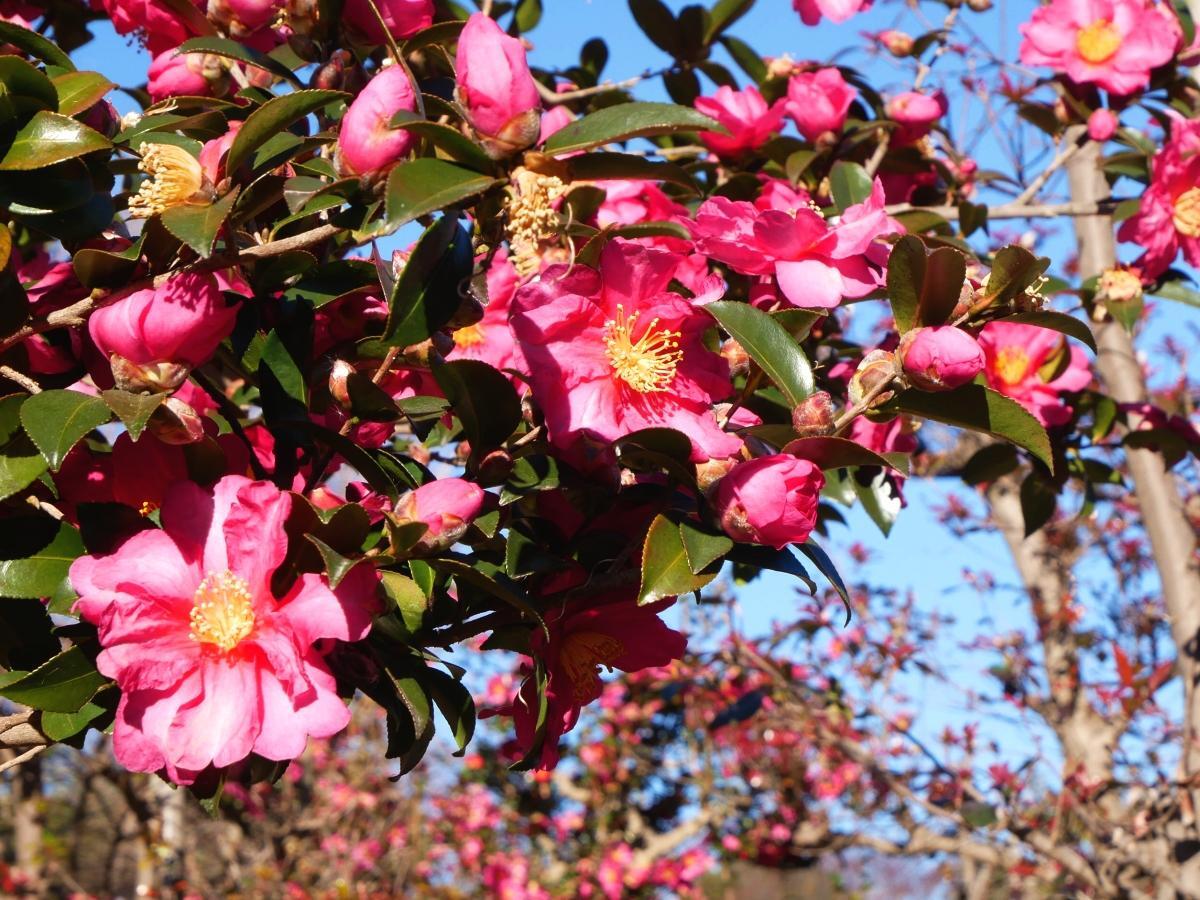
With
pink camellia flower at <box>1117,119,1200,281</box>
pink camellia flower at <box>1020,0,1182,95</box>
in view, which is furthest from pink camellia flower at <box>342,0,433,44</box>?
pink camellia flower at <box>1020,0,1182,95</box>

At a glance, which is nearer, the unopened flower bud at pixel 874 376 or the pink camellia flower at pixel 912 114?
the unopened flower bud at pixel 874 376

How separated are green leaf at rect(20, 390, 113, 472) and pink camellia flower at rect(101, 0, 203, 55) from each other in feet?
1.72

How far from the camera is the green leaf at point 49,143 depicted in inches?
31.6

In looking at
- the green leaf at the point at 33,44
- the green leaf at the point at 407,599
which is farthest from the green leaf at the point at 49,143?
the green leaf at the point at 407,599

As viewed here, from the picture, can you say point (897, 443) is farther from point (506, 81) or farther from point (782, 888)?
point (782, 888)

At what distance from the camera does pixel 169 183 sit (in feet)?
2.61

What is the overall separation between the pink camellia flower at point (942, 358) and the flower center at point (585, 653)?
11.9 inches

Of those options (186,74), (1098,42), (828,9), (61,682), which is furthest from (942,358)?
(1098,42)

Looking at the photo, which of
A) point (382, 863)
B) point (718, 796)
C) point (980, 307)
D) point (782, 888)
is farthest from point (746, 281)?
point (782, 888)

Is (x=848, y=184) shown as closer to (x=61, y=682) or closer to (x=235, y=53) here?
(x=235, y=53)

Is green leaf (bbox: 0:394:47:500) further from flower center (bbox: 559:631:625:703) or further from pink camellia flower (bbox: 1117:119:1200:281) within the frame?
pink camellia flower (bbox: 1117:119:1200:281)

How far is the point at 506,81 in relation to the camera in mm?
719

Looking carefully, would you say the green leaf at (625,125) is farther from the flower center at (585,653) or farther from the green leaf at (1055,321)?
the flower center at (585,653)

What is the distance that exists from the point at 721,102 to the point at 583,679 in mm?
846
